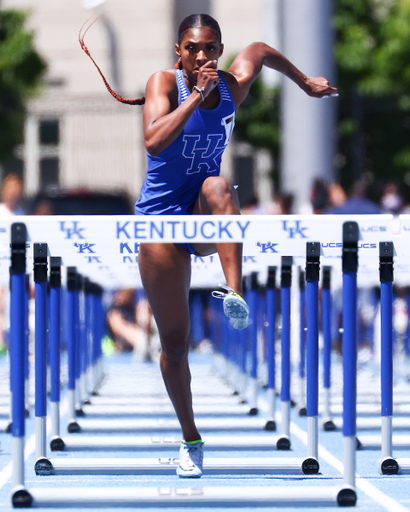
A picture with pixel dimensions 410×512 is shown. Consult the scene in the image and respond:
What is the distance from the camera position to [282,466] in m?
4.16

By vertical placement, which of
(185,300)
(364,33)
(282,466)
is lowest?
(282,466)

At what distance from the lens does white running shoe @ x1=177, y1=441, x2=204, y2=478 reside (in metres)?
3.92

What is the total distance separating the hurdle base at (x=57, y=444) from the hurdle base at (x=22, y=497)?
148 centimetres

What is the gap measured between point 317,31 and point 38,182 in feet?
33.7

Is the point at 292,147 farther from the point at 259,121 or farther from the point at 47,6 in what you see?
the point at 47,6

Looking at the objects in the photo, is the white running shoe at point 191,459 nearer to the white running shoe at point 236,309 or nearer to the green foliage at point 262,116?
the white running shoe at point 236,309

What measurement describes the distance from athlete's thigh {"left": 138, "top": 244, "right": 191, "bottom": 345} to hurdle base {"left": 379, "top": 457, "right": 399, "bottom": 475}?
1187 millimetres

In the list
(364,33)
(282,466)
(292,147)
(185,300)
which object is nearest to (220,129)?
(185,300)

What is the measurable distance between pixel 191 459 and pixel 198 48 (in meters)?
1.76

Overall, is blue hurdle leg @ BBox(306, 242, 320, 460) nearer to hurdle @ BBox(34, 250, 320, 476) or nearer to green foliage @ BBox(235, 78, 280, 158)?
hurdle @ BBox(34, 250, 320, 476)

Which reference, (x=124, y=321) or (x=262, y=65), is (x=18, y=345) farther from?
(x=124, y=321)

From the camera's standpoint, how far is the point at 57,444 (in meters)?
4.87

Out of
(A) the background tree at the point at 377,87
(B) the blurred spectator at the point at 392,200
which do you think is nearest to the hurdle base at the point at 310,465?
(B) the blurred spectator at the point at 392,200

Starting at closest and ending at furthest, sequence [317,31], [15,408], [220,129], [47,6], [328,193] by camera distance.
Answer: [15,408] → [220,129] → [328,193] → [317,31] → [47,6]
